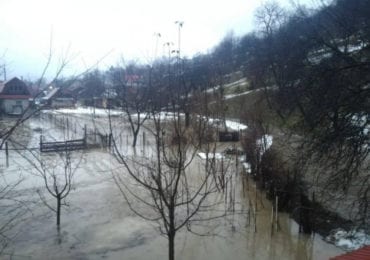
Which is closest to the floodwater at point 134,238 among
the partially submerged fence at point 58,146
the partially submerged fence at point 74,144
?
the partially submerged fence at point 74,144

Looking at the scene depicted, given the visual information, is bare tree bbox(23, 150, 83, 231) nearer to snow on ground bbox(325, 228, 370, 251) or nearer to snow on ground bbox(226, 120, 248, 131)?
snow on ground bbox(325, 228, 370, 251)

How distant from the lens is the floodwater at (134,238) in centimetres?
1109

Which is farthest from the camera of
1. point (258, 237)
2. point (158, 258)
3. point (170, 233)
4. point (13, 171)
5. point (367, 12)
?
point (13, 171)

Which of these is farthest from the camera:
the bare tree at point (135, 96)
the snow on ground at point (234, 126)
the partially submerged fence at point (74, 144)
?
the snow on ground at point (234, 126)

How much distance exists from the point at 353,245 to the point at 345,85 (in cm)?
516

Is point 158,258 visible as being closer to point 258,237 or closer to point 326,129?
point 258,237

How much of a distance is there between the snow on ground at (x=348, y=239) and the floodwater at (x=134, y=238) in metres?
0.27

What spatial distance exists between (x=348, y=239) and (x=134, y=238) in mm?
6022

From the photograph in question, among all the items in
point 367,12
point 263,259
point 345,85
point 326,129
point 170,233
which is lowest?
point 263,259

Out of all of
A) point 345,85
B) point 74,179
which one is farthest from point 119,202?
point 345,85

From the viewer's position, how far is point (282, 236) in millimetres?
12312

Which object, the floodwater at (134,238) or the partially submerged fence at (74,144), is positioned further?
the partially submerged fence at (74,144)

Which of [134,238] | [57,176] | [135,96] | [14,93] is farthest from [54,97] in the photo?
[14,93]

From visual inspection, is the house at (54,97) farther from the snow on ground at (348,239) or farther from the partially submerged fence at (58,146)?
the partially submerged fence at (58,146)
